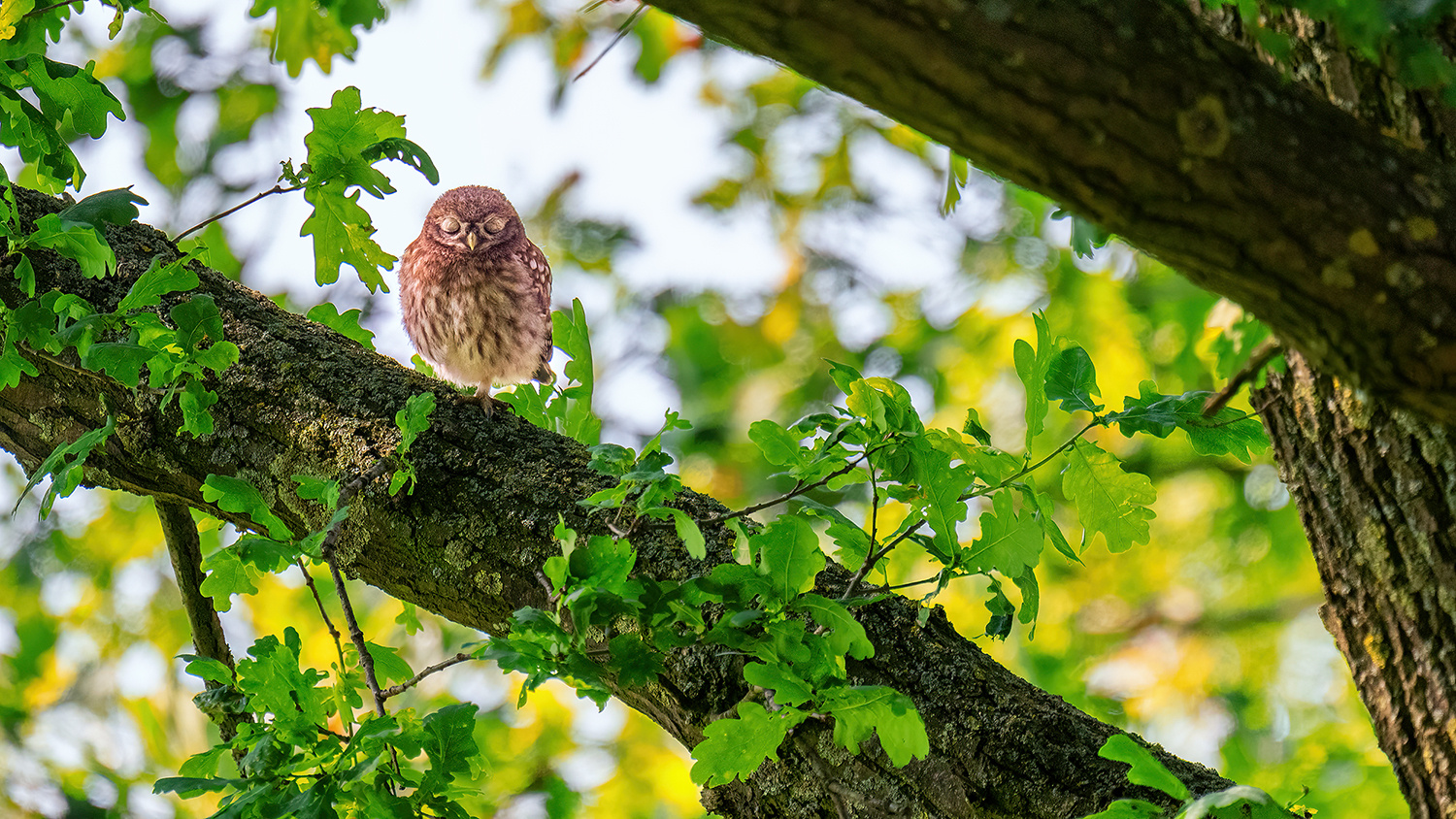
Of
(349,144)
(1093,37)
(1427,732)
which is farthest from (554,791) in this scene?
(1093,37)

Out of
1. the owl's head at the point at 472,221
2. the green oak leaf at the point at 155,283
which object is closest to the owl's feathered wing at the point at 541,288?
the owl's head at the point at 472,221

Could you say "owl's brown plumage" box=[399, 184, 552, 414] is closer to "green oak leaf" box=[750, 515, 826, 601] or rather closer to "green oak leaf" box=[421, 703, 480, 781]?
"green oak leaf" box=[421, 703, 480, 781]

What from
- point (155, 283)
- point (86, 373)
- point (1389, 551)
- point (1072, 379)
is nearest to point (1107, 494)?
point (1072, 379)

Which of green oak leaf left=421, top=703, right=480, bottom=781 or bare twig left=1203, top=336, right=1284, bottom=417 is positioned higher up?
bare twig left=1203, top=336, right=1284, bottom=417

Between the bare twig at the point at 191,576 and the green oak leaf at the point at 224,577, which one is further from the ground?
the bare twig at the point at 191,576

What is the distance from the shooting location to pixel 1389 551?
1.76 meters

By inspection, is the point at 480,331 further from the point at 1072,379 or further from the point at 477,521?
the point at 1072,379

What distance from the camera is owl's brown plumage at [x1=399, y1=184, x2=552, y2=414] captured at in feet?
14.5

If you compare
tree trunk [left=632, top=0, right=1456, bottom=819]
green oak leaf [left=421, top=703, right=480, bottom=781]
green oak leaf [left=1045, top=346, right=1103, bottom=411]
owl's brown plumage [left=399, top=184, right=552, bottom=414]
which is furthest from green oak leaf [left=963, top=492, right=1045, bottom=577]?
owl's brown plumage [left=399, top=184, right=552, bottom=414]

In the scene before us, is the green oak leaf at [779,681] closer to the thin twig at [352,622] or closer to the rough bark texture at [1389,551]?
the thin twig at [352,622]

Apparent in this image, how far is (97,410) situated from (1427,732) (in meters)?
2.65

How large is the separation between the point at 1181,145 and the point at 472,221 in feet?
12.5

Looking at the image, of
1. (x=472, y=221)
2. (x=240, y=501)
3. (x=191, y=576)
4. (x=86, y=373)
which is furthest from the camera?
(x=472, y=221)

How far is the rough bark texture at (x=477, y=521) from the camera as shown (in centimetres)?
189
